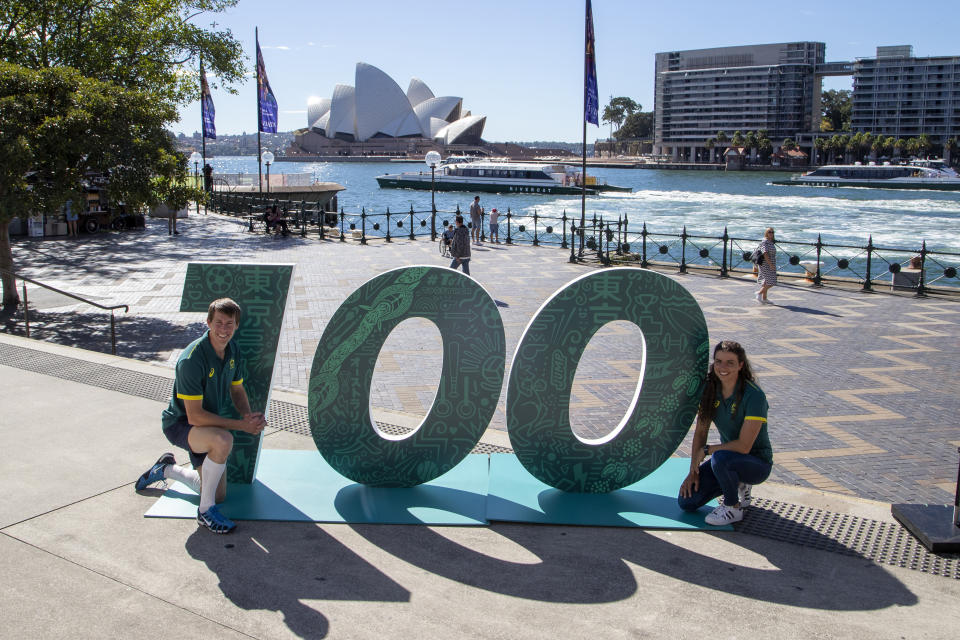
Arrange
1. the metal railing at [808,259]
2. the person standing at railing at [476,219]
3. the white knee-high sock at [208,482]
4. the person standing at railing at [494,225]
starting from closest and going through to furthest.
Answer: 1. the white knee-high sock at [208,482]
2. the metal railing at [808,259]
3. the person standing at railing at [476,219]
4. the person standing at railing at [494,225]

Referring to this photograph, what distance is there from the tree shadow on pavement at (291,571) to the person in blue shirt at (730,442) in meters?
2.03

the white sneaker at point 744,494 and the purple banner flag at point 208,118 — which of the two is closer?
the white sneaker at point 744,494

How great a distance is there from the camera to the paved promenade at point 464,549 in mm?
3875

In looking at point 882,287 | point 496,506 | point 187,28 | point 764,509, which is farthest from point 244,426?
point 187,28

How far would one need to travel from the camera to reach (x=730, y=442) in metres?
4.98

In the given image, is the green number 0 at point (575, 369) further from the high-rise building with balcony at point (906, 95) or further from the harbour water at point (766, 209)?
the high-rise building with balcony at point (906, 95)

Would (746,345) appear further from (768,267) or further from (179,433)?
(179,433)

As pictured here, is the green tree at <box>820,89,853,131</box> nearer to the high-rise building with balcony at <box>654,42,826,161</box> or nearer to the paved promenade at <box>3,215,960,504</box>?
the high-rise building with balcony at <box>654,42,826,161</box>

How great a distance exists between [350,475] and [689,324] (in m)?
2.47

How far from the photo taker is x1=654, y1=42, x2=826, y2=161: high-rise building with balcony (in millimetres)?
159000

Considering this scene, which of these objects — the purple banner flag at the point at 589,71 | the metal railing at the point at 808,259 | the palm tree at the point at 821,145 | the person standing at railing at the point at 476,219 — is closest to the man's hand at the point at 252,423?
the metal railing at the point at 808,259

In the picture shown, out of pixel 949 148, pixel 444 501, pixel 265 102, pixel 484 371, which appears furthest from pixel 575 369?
pixel 949 148

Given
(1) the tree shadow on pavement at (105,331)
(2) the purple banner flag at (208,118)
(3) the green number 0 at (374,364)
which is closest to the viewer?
(3) the green number 0 at (374,364)

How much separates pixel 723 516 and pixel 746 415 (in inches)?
25.4
